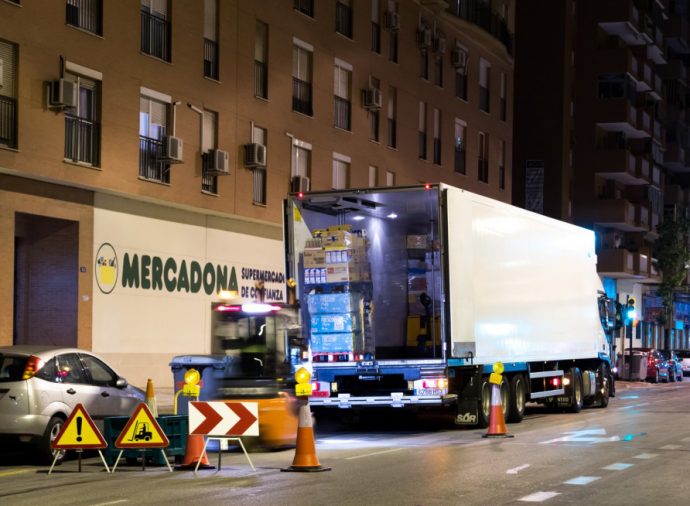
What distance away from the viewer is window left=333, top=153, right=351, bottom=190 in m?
39.6

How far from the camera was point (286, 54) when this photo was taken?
36.6 m

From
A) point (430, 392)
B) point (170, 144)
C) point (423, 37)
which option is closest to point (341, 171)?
point (423, 37)

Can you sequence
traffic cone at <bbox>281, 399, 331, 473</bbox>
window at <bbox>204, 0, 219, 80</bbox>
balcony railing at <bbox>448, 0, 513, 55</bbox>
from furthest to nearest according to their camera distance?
balcony railing at <bbox>448, 0, 513, 55</bbox>, window at <bbox>204, 0, 219, 80</bbox>, traffic cone at <bbox>281, 399, 331, 473</bbox>

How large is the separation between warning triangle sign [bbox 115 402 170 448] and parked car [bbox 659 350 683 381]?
43.7m

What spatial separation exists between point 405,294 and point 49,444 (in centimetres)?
796

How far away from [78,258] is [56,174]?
7.24 feet

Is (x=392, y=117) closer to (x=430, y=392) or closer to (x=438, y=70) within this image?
(x=438, y=70)

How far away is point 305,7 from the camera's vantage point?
37906 mm

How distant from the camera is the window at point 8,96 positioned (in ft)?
85.0

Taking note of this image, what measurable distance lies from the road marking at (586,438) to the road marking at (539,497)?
6.50 m

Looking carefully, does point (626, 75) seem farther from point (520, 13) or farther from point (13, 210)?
point (13, 210)

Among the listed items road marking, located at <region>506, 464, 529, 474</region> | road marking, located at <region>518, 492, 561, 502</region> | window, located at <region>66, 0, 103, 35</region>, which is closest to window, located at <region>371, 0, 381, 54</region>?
window, located at <region>66, 0, 103, 35</region>

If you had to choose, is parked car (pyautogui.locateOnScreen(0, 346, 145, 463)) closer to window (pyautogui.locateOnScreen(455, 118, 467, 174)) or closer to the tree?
window (pyautogui.locateOnScreen(455, 118, 467, 174))

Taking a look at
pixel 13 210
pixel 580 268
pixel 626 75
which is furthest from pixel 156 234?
pixel 626 75
